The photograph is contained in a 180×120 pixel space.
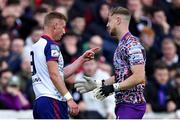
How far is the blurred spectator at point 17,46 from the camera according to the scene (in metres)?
15.7

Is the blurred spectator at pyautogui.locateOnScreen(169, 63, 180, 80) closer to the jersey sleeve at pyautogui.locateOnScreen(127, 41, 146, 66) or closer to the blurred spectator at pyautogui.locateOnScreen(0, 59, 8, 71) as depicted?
the blurred spectator at pyautogui.locateOnScreen(0, 59, 8, 71)

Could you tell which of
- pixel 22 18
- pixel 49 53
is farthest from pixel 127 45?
pixel 22 18

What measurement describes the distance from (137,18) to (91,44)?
202 centimetres

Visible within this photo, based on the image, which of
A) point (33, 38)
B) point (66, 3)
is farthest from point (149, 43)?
point (33, 38)

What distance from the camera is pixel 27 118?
14.1 m

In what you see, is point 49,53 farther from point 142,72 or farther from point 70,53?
point 70,53

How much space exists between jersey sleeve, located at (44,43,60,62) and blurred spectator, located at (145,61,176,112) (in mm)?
5186

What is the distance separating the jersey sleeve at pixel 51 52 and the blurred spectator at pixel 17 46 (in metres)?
5.38

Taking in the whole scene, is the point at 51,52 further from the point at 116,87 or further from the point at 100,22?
the point at 100,22

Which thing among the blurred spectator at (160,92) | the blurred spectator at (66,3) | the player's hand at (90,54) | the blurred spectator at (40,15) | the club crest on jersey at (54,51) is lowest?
the blurred spectator at (160,92)

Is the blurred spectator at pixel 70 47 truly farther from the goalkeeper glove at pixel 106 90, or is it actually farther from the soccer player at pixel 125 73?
the goalkeeper glove at pixel 106 90

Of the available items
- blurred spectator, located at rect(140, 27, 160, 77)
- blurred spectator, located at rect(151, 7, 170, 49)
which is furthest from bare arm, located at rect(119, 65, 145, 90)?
blurred spectator, located at rect(151, 7, 170, 49)

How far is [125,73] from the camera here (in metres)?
10.2

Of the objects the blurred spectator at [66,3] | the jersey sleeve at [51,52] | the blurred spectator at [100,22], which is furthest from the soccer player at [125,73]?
the blurred spectator at [66,3]
